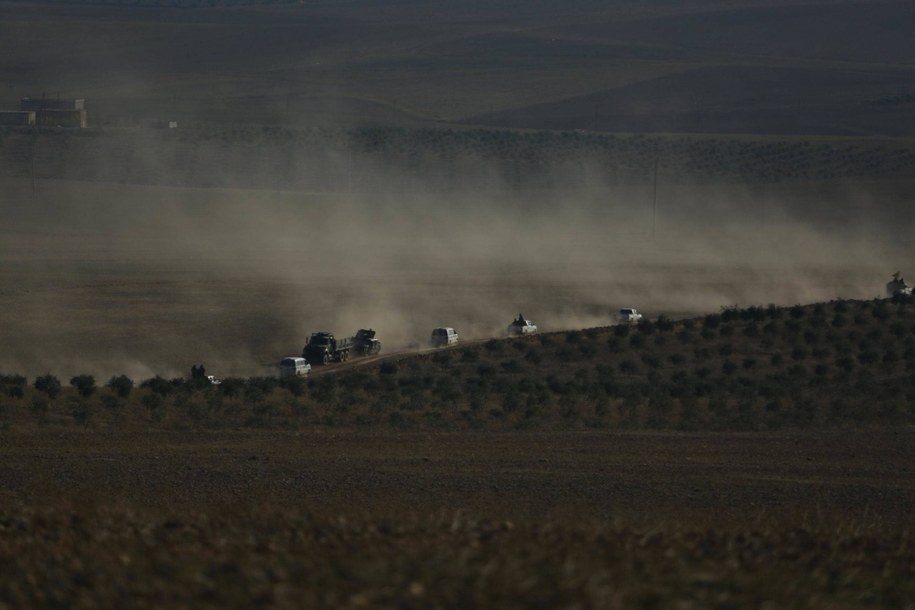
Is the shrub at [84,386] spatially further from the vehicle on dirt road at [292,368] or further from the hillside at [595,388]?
the vehicle on dirt road at [292,368]

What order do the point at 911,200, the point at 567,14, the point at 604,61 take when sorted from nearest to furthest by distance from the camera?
the point at 911,200
the point at 604,61
the point at 567,14

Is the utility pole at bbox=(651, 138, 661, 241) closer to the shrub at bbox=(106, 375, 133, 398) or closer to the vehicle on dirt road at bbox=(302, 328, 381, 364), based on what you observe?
the vehicle on dirt road at bbox=(302, 328, 381, 364)

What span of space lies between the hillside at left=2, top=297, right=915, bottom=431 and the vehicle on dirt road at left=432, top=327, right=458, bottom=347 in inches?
101

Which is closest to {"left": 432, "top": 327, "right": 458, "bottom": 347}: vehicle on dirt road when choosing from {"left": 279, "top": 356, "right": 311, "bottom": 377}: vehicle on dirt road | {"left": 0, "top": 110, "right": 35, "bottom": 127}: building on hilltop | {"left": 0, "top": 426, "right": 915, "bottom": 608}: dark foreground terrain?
{"left": 279, "top": 356, "right": 311, "bottom": 377}: vehicle on dirt road

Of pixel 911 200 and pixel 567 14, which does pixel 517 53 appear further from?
pixel 911 200

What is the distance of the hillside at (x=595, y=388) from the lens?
21.2 meters

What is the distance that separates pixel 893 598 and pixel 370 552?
324 centimetres

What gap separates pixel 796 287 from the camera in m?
49.8

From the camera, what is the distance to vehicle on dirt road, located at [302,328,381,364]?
32969mm

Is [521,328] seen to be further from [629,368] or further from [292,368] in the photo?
[292,368]

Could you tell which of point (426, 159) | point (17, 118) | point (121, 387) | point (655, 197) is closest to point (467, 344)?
point (121, 387)

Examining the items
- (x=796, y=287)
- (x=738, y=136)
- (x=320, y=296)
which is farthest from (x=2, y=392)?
(x=738, y=136)

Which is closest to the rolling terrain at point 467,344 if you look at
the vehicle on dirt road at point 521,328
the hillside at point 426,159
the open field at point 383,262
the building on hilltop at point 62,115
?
the open field at point 383,262

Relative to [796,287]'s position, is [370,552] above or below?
below
